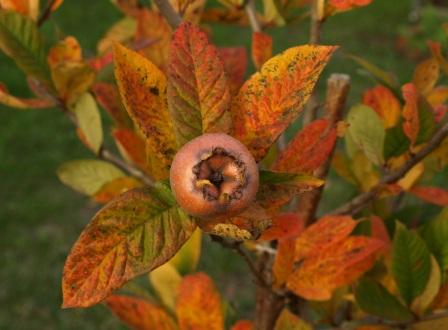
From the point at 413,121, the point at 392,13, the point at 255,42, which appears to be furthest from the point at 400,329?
the point at 392,13

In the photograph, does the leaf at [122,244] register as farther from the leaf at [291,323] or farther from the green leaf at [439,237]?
the green leaf at [439,237]

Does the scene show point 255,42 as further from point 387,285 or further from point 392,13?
point 392,13

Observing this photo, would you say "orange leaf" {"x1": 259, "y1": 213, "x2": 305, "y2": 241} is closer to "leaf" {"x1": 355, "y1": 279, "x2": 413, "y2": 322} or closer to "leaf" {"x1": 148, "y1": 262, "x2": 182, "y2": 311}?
"leaf" {"x1": 355, "y1": 279, "x2": 413, "y2": 322}

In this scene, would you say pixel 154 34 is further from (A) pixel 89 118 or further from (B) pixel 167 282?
(B) pixel 167 282

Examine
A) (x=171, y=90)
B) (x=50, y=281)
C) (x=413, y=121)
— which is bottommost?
(x=50, y=281)

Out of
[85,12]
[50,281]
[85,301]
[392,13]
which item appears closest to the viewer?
[85,301]

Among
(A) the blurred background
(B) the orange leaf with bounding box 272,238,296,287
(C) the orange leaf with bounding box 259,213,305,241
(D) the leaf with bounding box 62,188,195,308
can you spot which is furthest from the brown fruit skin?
(A) the blurred background

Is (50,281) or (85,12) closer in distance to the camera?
(50,281)

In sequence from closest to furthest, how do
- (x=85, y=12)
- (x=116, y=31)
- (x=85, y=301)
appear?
1. (x=85, y=301)
2. (x=116, y=31)
3. (x=85, y=12)
